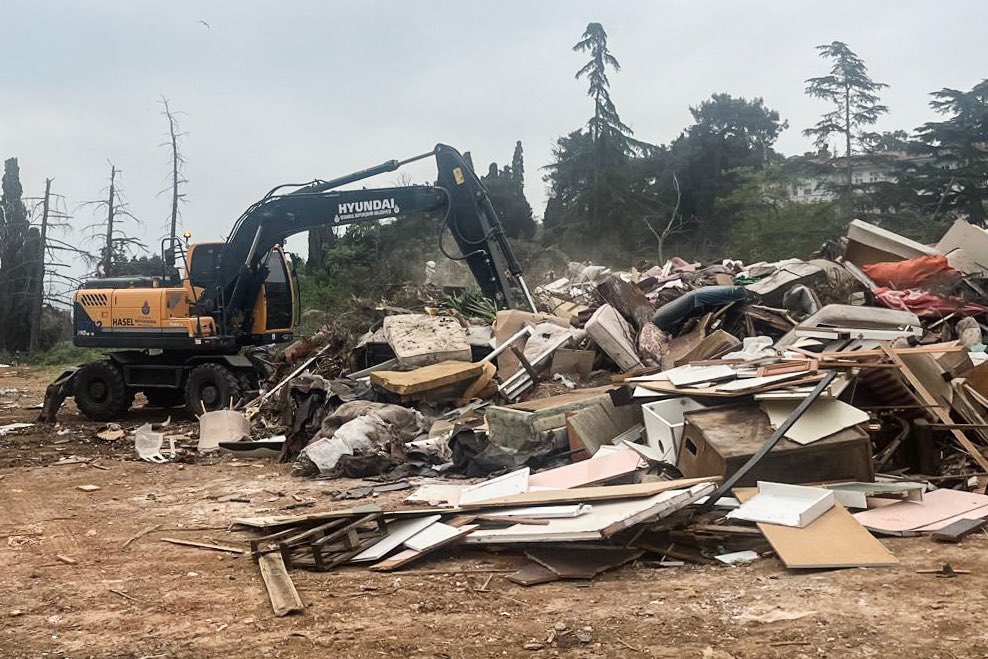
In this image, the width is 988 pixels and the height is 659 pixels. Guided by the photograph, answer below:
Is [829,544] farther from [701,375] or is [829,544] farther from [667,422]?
[701,375]

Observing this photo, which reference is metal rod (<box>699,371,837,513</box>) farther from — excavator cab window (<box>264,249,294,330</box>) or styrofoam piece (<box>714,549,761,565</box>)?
excavator cab window (<box>264,249,294,330</box>)

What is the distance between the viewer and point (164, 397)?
1333 centimetres

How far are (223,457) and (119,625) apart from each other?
5.35 m

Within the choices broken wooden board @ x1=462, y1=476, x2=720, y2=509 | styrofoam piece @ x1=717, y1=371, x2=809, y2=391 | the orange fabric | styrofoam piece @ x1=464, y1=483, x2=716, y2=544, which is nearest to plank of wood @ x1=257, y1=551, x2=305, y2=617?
styrofoam piece @ x1=464, y1=483, x2=716, y2=544

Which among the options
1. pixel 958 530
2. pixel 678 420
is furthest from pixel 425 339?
pixel 958 530

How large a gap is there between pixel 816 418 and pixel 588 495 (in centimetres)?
173

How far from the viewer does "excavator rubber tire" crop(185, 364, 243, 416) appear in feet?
38.1

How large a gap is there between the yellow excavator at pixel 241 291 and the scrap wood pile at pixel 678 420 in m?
1.01

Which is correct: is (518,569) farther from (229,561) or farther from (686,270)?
(686,270)

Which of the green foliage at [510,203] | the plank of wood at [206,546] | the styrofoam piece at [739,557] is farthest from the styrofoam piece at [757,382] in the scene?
the green foliage at [510,203]

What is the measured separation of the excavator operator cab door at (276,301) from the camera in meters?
12.2

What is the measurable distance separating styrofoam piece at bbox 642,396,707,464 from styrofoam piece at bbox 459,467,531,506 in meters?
1.04

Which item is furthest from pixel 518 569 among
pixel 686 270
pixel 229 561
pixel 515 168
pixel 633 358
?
pixel 515 168

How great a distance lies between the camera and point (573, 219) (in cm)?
3306
